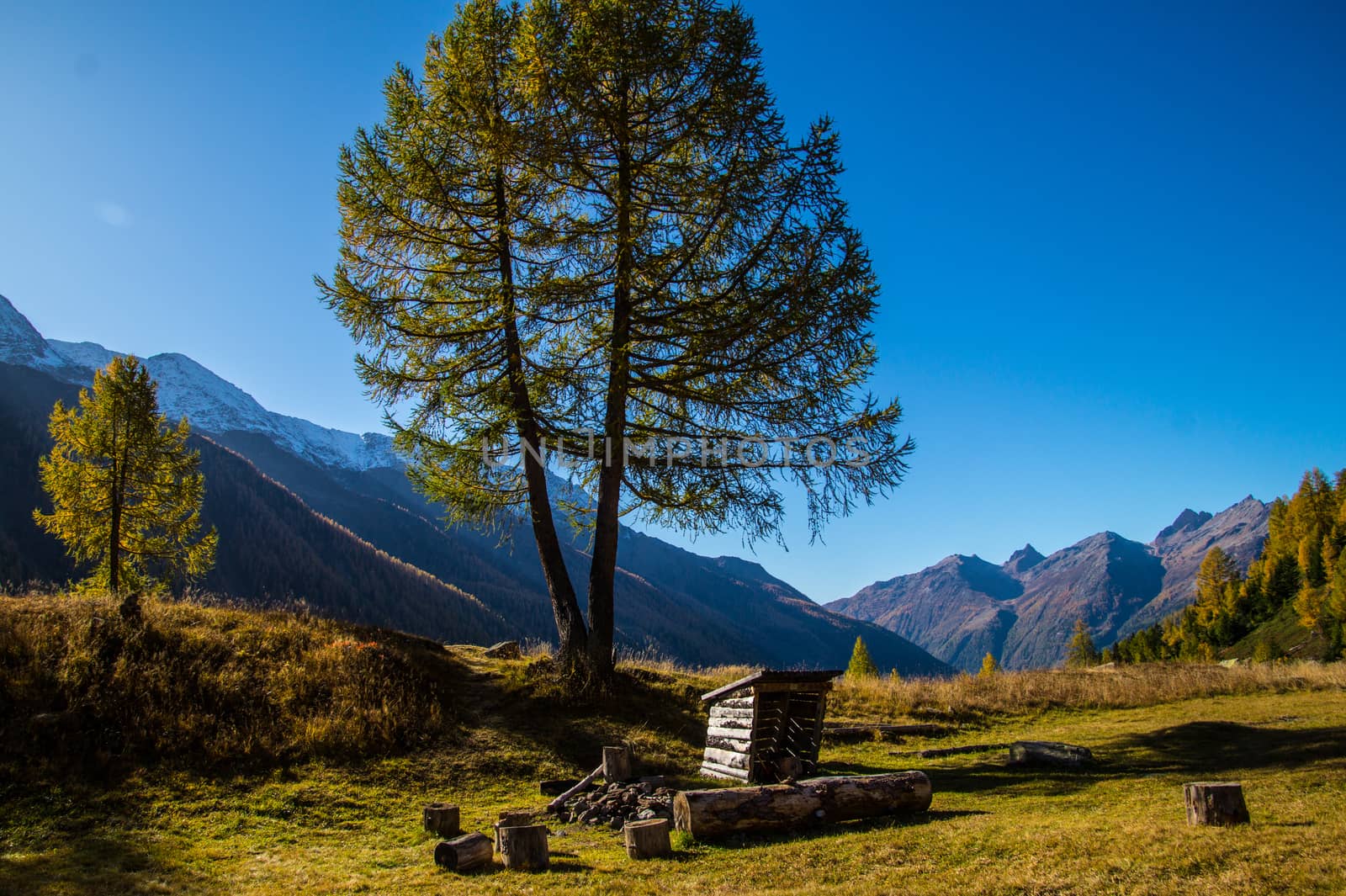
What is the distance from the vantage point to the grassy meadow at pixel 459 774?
5449mm

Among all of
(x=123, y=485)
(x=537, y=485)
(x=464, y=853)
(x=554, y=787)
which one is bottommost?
(x=554, y=787)

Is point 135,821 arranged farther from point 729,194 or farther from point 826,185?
point 826,185

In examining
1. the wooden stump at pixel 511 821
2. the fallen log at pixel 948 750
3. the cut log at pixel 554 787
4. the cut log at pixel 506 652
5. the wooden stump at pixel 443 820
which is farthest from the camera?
the cut log at pixel 506 652

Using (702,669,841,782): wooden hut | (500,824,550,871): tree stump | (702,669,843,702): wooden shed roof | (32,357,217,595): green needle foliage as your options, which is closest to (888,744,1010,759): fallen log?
(702,669,841,782): wooden hut

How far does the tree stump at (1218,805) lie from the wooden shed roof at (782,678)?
4.54 meters

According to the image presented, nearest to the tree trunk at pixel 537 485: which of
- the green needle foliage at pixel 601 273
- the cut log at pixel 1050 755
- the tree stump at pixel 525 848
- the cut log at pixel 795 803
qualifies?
the green needle foliage at pixel 601 273

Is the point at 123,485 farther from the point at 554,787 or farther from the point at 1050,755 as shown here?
the point at 1050,755

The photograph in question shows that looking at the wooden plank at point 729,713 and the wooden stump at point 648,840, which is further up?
the wooden plank at point 729,713

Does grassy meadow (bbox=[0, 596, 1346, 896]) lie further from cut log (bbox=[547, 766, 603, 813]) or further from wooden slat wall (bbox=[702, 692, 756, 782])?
cut log (bbox=[547, 766, 603, 813])

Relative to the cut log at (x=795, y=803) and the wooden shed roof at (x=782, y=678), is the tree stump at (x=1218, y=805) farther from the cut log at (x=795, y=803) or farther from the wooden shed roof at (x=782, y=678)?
the wooden shed roof at (x=782, y=678)

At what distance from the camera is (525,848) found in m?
6.11

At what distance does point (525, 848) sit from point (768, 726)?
511 centimetres

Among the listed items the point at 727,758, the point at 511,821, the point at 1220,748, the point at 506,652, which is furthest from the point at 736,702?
the point at 506,652

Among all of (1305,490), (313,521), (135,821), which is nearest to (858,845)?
(135,821)
